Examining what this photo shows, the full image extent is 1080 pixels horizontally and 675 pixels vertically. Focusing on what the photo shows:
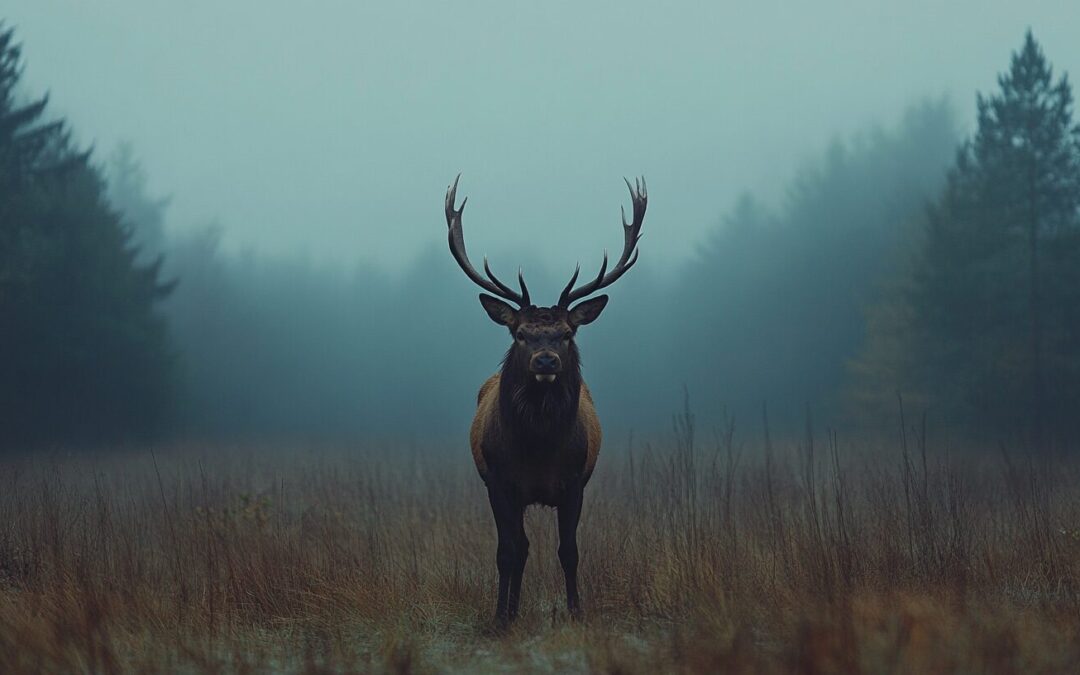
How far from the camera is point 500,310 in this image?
6.17m

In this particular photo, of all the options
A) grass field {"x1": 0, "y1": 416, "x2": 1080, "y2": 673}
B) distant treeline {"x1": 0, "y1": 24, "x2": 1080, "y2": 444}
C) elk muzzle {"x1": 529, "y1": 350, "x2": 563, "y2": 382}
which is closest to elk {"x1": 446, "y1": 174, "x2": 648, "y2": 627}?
elk muzzle {"x1": 529, "y1": 350, "x2": 563, "y2": 382}

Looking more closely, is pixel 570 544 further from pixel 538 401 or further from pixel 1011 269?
pixel 1011 269

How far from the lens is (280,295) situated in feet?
159

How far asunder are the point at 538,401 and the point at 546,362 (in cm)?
46

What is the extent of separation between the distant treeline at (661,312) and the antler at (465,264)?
1105 cm

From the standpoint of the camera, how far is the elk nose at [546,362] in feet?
17.7

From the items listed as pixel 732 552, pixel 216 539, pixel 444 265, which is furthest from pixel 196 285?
pixel 732 552

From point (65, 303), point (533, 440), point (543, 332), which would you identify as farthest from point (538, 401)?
point (65, 303)

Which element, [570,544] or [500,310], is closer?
[570,544]

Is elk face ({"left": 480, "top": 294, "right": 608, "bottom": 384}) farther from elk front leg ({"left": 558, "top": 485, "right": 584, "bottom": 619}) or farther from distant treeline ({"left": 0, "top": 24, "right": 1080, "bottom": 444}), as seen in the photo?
distant treeline ({"left": 0, "top": 24, "right": 1080, "bottom": 444})

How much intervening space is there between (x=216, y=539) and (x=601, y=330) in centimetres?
4989

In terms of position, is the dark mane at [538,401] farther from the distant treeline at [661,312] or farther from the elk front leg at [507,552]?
the distant treeline at [661,312]

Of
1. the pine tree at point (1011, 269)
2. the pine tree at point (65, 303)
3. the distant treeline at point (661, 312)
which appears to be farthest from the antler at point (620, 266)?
the pine tree at point (65, 303)

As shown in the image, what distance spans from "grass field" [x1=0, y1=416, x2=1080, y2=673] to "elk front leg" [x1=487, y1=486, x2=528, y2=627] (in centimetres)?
14
